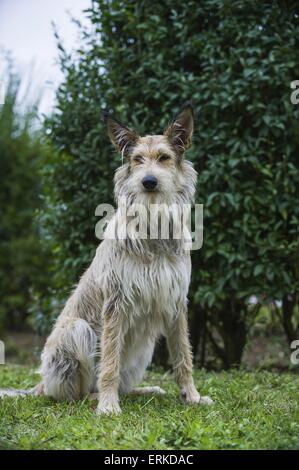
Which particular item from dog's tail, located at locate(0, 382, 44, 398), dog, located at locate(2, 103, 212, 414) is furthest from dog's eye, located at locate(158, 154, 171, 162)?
dog's tail, located at locate(0, 382, 44, 398)

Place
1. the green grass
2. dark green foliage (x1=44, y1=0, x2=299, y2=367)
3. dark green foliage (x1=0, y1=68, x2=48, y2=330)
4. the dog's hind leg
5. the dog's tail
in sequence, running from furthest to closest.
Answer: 1. dark green foliage (x1=0, y1=68, x2=48, y2=330)
2. dark green foliage (x1=44, y1=0, x2=299, y2=367)
3. the dog's tail
4. the dog's hind leg
5. the green grass

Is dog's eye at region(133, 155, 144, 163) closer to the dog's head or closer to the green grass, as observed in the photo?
the dog's head

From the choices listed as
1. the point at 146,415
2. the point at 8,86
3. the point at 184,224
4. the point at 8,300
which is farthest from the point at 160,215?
the point at 8,86

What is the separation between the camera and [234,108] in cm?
595

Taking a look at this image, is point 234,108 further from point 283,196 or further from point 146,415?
point 146,415

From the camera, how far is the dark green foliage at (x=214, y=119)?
5.80 meters

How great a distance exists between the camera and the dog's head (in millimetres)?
4301

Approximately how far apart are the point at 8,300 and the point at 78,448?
25.0 feet

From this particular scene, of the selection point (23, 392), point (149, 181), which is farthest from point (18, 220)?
point (149, 181)

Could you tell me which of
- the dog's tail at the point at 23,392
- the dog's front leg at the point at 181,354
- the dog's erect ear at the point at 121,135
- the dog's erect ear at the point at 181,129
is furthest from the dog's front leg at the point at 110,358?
the dog's erect ear at the point at 181,129

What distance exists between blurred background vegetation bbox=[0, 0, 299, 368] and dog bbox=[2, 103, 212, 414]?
4.75 feet

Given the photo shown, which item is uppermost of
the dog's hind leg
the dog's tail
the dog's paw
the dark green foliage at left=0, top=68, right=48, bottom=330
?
the dark green foliage at left=0, top=68, right=48, bottom=330

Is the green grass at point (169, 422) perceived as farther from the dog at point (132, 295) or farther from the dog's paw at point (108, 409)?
the dog at point (132, 295)

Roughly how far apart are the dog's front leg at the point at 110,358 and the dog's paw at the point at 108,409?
0.02 metres
